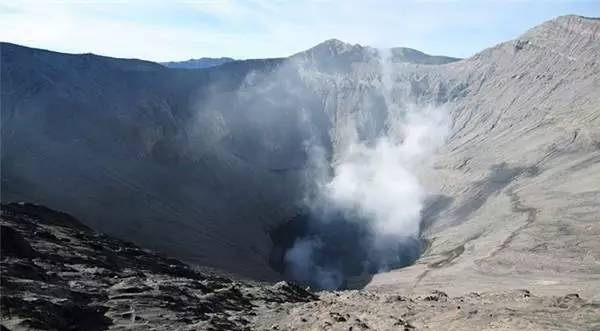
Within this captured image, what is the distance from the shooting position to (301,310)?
35.8 metres

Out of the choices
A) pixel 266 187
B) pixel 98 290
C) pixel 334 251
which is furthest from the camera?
pixel 266 187

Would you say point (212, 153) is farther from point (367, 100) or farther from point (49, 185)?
point (367, 100)

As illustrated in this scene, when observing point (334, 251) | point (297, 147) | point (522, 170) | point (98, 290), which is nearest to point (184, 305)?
point (98, 290)

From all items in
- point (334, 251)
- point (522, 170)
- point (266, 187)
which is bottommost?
point (334, 251)

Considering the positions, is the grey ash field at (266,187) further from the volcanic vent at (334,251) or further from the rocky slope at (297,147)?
the volcanic vent at (334,251)

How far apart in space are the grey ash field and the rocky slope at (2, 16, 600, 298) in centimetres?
40

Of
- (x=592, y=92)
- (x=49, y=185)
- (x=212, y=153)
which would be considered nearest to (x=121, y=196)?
(x=49, y=185)

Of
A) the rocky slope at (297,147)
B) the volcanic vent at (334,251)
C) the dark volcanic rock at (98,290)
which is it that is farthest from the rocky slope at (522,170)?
the dark volcanic rock at (98,290)

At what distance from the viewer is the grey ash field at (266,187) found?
33.1 metres

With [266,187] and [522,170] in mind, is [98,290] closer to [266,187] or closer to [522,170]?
[266,187]

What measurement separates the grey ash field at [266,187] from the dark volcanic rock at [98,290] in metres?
0.17

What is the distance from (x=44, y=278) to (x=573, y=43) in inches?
5387

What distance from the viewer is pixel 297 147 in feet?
487

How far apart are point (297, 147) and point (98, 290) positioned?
11463 cm
